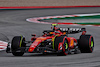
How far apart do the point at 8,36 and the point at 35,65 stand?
26.8 ft

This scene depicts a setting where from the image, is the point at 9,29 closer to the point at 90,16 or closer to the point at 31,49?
the point at 31,49

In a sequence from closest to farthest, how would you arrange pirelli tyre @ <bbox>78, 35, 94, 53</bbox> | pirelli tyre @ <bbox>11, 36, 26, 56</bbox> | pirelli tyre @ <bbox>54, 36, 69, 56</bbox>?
pirelli tyre @ <bbox>54, 36, 69, 56</bbox> → pirelli tyre @ <bbox>11, 36, 26, 56</bbox> → pirelli tyre @ <bbox>78, 35, 94, 53</bbox>

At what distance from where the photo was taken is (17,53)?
9.25m

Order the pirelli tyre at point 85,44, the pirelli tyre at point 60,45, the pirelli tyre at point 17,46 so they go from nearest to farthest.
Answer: the pirelli tyre at point 60,45 < the pirelli tyre at point 17,46 < the pirelli tyre at point 85,44

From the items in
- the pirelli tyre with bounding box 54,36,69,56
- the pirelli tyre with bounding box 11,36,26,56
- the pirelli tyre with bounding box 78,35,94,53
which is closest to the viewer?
the pirelli tyre with bounding box 54,36,69,56

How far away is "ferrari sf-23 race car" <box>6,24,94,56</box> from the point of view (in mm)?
8570

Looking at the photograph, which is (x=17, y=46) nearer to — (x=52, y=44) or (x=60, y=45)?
(x=52, y=44)

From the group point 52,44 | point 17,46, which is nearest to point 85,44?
point 52,44

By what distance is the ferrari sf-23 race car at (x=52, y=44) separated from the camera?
8.57 m

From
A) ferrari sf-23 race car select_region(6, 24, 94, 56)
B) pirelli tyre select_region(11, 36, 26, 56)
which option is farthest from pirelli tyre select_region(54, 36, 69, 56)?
pirelli tyre select_region(11, 36, 26, 56)

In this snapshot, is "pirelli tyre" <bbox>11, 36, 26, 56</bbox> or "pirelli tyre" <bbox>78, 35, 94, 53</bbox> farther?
"pirelli tyre" <bbox>78, 35, 94, 53</bbox>

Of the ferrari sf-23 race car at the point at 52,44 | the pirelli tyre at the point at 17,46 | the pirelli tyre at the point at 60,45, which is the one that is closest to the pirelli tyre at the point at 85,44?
the ferrari sf-23 race car at the point at 52,44

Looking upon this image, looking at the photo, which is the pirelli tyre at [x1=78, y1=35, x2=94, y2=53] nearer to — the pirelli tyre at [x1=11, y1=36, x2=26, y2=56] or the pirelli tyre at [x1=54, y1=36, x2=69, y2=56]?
the pirelli tyre at [x1=54, y1=36, x2=69, y2=56]

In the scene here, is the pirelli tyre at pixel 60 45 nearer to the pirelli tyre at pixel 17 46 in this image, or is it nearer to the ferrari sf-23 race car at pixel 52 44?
the ferrari sf-23 race car at pixel 52 44
